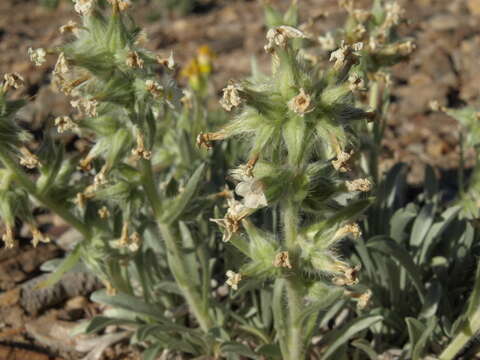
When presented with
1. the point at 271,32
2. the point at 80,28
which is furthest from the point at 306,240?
the point at 80,28

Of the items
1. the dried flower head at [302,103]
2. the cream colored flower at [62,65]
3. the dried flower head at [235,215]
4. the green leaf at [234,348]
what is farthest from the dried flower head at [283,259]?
the cream colored flower at [62,65]

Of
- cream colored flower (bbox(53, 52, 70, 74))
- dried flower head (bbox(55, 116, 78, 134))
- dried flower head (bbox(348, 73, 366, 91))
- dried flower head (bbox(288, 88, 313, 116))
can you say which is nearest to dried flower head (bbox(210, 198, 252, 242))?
dried flower head (bbox(288, 88, 313, 116))

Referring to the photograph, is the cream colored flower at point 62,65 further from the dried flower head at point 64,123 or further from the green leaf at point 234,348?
the green leaf at point 234,348

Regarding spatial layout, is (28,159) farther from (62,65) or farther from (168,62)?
(168,62)

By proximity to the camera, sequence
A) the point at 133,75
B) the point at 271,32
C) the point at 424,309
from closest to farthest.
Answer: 1. the point at 271,32
2. the point at 133,75
3. the point at 424,309

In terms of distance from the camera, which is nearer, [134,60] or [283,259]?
[283,259]

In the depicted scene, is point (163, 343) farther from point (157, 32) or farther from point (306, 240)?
point (157, 32)

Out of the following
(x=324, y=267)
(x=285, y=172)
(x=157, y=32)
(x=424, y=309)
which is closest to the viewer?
(x=285, y=172)

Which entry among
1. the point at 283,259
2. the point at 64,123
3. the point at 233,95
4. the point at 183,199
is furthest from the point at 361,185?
the point at 64,123
